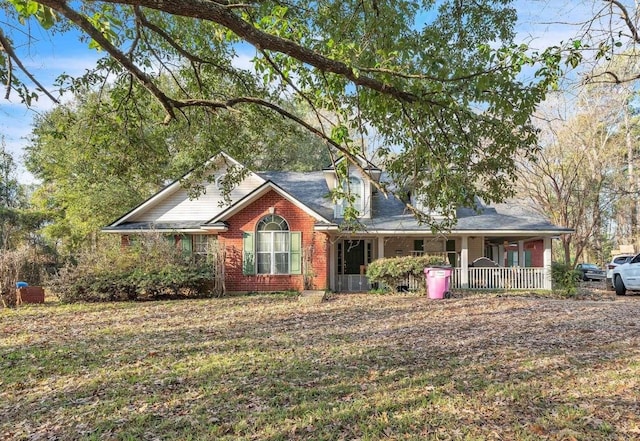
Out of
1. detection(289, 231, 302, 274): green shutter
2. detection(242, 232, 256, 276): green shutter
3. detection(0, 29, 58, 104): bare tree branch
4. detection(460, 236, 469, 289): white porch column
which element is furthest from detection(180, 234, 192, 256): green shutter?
detection(0, 29, 58, 104): bare tree branch

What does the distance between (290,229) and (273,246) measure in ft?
3.04

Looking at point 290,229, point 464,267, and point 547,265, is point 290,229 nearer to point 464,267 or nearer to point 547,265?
point 464,267

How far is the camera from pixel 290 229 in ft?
55.5

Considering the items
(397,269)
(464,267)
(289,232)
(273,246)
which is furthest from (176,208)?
(464,267)

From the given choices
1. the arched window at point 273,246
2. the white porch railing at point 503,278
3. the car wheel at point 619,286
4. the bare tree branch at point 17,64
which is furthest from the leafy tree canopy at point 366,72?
the car wheel at point 619,286

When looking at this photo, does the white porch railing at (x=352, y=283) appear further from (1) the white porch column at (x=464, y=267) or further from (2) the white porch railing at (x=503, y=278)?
(1) the white porch column at (x=464, y=267)

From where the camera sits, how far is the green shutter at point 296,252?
16875 mm

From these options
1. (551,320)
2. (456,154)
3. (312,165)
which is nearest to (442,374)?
(456,154)

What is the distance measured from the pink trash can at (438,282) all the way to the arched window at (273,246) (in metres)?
5.45

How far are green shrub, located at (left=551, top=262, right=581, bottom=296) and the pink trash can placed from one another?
4.94 m

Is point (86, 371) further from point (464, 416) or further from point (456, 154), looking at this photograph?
point (456, 154)

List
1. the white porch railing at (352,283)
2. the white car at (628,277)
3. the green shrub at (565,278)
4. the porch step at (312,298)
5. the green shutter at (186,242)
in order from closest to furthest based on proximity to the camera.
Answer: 1. the porch step at (312,298)
2. the white car at (628,277)
3. the green shrub at (565,278)
4. the green shutter at (186,242)
5. the white porch railing at (352,283)

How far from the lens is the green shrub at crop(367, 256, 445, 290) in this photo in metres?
15.5

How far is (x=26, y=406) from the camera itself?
491 cm
